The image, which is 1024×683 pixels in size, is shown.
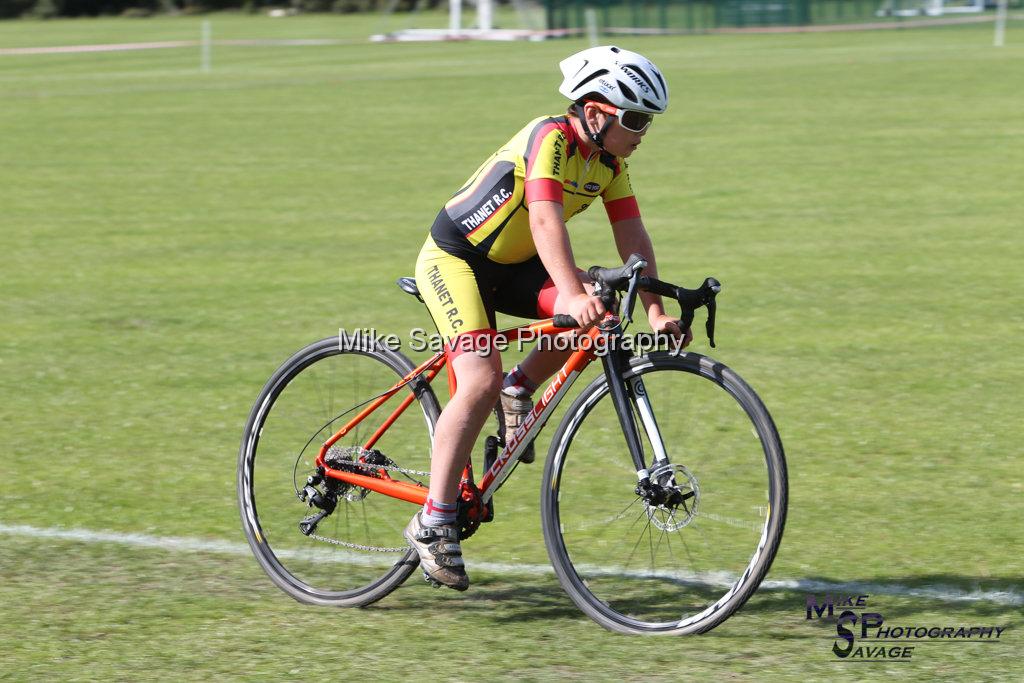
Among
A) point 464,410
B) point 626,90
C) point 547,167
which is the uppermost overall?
point 626,90

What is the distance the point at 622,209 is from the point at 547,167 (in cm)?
54

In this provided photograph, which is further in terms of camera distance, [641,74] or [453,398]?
[453,398]

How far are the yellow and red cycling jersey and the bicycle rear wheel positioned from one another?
1.93 feet

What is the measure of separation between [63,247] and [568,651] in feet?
32.8

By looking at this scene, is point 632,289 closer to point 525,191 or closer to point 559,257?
point 559,257

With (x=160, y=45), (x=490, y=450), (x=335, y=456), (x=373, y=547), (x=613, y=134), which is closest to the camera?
(x=613, y=134)

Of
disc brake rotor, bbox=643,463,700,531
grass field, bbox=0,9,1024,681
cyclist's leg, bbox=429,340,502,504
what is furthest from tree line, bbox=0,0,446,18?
disc brake rotor, bbox=643,463,700,531

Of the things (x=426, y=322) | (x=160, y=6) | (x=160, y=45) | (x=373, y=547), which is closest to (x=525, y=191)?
(x=373, y=547)

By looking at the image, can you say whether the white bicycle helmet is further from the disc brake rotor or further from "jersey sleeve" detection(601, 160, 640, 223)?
the disc brake rotor

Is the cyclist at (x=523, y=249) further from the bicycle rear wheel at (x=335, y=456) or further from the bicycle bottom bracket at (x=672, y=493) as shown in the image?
the bicycle bottom bracket at (x=672, y=493)

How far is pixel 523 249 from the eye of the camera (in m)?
5.51

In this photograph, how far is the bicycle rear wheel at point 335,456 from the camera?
5820mm

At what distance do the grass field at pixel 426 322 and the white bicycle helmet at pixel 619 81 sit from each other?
5.83 feet

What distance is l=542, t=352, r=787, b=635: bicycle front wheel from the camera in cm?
509
